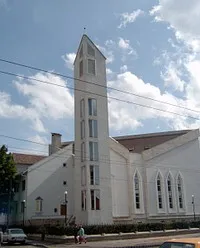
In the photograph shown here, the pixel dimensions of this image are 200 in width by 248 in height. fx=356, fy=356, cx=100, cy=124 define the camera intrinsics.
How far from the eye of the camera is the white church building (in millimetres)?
42688

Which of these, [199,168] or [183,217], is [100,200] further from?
[199,168]

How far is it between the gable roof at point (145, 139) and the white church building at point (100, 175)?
7384mm

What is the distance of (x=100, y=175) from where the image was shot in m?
42.9

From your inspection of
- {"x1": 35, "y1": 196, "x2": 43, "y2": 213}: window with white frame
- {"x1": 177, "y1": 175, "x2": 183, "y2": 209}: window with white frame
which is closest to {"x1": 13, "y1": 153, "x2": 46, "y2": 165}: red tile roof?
{"x1": 35, "y1": 196, "x2": 43, "y2": 213}: window with white frame

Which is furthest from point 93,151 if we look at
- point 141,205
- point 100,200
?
point 141,205

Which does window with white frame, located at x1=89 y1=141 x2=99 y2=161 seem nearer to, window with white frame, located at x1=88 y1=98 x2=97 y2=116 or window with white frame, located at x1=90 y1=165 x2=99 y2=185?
window with white frame, located at x1=90 y1=165 x2=99 y2=185

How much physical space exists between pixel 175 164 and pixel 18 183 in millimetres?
23958

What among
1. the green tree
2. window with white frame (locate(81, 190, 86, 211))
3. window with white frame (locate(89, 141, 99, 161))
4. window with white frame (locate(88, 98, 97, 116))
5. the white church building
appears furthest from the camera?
the green tree

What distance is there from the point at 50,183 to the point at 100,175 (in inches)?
374

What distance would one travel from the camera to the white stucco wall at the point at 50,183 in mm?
47406

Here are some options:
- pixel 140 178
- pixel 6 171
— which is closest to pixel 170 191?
pixel 140 178

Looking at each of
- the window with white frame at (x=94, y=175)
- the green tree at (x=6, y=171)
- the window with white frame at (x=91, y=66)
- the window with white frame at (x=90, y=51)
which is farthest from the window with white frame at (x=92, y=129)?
the green tree at (x=6, y=171)

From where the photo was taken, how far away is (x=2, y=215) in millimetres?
52406

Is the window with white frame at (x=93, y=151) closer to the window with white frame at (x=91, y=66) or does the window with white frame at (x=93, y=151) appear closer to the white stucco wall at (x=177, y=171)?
the window with white frame at (x=91, y=66)
